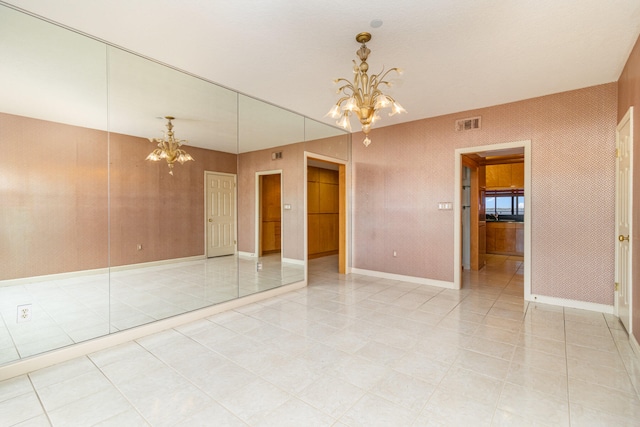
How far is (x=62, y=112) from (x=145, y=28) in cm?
123

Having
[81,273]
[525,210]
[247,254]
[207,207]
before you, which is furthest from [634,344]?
[81,273]

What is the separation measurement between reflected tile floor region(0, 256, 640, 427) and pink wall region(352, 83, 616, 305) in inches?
25.5

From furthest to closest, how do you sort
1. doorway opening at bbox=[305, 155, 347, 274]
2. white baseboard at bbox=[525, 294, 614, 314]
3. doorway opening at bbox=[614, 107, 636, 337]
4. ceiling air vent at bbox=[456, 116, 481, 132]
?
1. doorway opening at bbox=[305, 155, 347, 274]
2. ceiling air vent at bbox=[456, 116, 481, 132]
3. white baseboard at bbox=[525, 294, 614, 314]
4. doorway opening at bbox=[614, 107, 636, 337]

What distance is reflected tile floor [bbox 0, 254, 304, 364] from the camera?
257cm

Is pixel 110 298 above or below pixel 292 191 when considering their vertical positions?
below

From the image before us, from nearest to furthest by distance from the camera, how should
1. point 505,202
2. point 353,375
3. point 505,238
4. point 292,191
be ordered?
1. point 353,375
2. point 292,191
3. point 505,238
4. point 505,202

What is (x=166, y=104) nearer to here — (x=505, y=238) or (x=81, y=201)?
(x=81, y=201)

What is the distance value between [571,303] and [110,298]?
5775 millimetres

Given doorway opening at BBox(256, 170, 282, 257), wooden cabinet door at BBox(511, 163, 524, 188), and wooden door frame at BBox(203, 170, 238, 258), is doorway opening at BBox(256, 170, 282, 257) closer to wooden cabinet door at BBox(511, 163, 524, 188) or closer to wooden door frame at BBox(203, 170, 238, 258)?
wooden door frame at BBox(203, 170, 238, 258)

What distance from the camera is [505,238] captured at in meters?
8.24

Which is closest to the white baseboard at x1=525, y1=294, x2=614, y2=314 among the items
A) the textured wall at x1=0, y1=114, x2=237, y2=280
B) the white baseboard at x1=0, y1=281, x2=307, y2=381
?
the white baseboard at x1=0, y1=281, x2=307, y2=381

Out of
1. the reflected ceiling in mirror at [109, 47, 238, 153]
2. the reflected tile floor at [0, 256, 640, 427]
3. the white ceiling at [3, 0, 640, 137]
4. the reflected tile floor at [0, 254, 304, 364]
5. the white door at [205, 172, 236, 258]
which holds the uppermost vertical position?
the white ceiling at [3, 0, 640, 137]

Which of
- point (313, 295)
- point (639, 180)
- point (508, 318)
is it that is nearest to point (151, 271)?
point (313, 295)

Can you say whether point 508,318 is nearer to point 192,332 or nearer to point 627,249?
point 627,249
